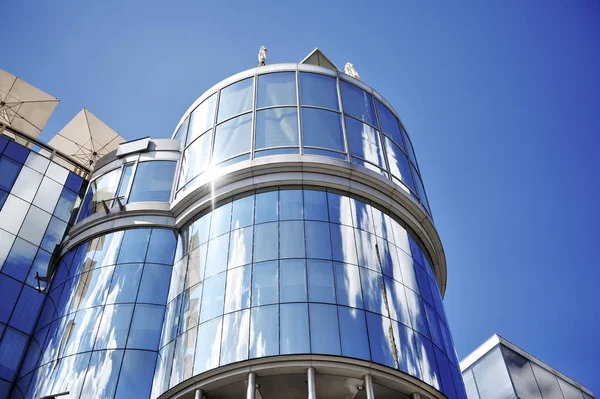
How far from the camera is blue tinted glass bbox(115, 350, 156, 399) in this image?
24.0m

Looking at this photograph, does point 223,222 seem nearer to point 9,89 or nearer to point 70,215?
point 70,215

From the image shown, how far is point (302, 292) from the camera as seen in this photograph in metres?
23.1

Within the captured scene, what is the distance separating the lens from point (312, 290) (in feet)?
75.9

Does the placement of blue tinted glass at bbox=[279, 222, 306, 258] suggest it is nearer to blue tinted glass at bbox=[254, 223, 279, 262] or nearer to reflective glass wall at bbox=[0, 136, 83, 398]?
blue tinted glass at bbox=[254, 223, 279, 262]

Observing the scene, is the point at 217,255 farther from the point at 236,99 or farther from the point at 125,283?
the point at 236,99

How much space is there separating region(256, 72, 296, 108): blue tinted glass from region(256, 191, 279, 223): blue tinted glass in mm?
5848

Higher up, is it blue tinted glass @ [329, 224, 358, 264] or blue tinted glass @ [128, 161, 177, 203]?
blue tinted glass @ [128, 161, 177, 203]

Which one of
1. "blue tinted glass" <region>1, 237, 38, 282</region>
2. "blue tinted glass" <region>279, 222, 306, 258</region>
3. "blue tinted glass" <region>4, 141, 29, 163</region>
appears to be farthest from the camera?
"blue tinted glass" <region>4, 141, 29, 163</region>

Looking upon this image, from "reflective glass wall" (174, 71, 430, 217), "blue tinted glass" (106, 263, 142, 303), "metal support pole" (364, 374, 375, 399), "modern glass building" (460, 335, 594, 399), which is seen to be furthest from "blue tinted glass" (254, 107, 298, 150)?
"modern glass building" (460, 335, 594, 399)

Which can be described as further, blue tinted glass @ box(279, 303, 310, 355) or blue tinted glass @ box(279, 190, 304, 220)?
blue tinted glass @ box(279, 190, 304, 220)

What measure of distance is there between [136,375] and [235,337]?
524 centimetres

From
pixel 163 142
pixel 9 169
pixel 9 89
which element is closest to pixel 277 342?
pixel 163 142

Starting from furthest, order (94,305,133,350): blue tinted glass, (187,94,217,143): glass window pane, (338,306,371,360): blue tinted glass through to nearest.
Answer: (187,94,217,143): glass window pane, (94,305,133,350): blue tinted glass, (338,306,371,360): blue tinted glass

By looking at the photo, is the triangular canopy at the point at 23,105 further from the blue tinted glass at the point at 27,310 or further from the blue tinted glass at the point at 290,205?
the blue tinted glass at the point at 290,205
